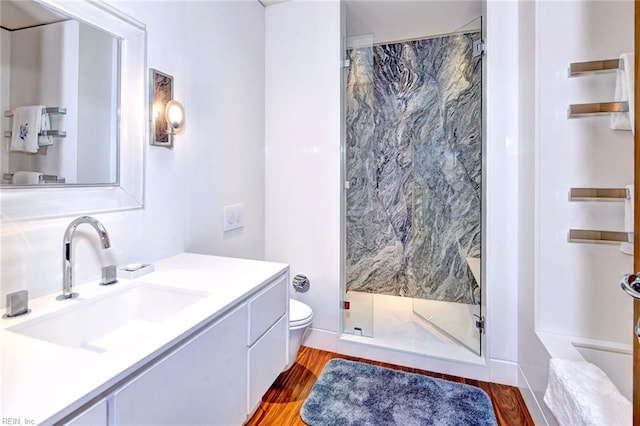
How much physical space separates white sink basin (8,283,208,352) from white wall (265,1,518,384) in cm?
121

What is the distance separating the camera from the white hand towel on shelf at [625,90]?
1.28 meters

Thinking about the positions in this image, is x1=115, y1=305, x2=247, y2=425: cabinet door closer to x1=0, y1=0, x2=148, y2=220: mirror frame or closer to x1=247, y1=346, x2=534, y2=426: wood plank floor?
x1=247, y1=346, x2=534, y2=426: wood plank floor

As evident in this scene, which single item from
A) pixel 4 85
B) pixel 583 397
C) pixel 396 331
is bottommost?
pixel 396 331

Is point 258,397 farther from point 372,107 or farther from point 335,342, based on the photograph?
point 372,107

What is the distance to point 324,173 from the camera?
2.17 meters

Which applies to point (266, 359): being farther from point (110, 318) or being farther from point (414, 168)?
point (414, 168)

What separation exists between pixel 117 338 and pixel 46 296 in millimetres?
259

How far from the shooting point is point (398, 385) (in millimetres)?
1784

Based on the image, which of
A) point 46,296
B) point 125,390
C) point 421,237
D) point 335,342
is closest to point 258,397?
point 125,390

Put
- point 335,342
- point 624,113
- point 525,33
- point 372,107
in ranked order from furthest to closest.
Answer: point 372,107 → point 335,342 → point 525,33 → point 624,113

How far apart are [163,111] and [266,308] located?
39.9 inches

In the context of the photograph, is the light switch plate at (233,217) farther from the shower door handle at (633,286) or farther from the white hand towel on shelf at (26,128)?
the shower door handle at (633,286)

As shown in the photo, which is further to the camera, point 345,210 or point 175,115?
point 345,210

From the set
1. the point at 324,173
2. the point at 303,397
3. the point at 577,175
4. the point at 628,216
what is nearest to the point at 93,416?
the point at 303,397
